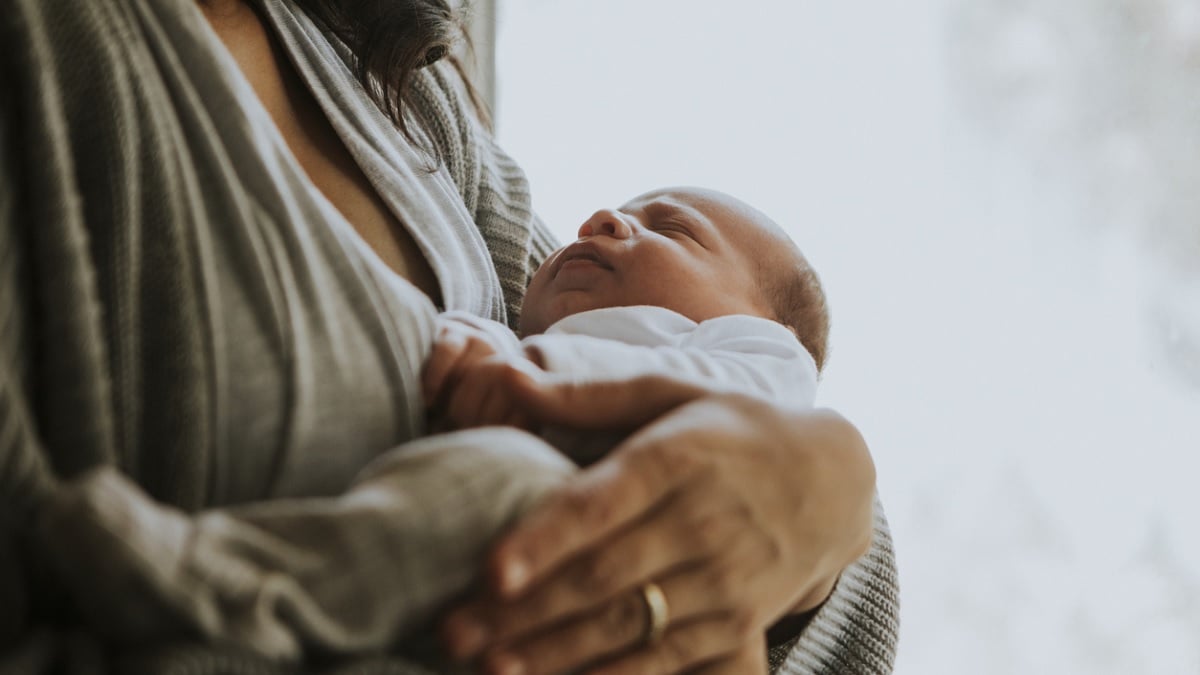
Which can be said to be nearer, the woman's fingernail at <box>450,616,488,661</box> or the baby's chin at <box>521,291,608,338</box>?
the woman's fingernail at <box>450,616,488,661</box>

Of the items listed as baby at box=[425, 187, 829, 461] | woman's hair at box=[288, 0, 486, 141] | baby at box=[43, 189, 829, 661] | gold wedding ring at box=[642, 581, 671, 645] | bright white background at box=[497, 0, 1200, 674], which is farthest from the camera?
bright white background at box=[497, 0, 1200, 674]

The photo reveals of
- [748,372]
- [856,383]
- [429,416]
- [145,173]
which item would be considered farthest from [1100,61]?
[145,173]

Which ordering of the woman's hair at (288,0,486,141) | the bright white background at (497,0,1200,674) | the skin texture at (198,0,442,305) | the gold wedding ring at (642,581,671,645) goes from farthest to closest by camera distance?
the bright white background at (497,0,1200,674) → the woman's hair at (288,0,486,141) → the skin texture at (198,0,442,305) → the gold wedding ring at (642,581,671,645)

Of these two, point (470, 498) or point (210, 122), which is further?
point (210, 122)

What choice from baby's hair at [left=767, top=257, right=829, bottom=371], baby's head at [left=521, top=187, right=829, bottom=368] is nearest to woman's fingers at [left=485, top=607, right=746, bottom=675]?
baby's head at [left=521, top=187, right=829, bottom=368]

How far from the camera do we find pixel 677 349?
788 mm

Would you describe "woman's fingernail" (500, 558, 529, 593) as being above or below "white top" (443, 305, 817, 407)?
above

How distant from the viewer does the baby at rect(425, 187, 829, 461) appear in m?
0.62

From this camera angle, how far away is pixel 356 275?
572 millimetres

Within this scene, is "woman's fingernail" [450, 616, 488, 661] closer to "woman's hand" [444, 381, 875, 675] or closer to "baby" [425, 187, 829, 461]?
"woman's hand" [444, 381, 875, 675]

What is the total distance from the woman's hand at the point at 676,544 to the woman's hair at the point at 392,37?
0.57 meters

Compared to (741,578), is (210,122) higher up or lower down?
higher up

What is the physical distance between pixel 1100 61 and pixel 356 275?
1.18 meters

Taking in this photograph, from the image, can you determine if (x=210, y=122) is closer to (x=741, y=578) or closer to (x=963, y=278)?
(x=741, y=578)
